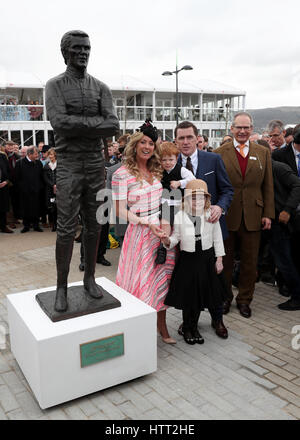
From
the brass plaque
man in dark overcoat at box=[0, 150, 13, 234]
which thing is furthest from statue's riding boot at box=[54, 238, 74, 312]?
man in dark overcoat at box=[0, 150, 13, 234]

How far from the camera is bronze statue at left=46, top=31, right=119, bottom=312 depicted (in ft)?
9.52

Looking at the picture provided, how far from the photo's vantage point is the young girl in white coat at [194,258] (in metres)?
3.46

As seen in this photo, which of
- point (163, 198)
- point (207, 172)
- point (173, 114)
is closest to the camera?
point (163, 198)

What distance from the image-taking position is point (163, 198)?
11.8ft

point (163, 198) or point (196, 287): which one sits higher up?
point (163, 198)

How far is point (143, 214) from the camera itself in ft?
11.5

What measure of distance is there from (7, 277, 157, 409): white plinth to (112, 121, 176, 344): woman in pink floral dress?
0.28 metres

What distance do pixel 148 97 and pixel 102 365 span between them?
24701 millimetres

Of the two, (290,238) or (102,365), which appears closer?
(102,365)

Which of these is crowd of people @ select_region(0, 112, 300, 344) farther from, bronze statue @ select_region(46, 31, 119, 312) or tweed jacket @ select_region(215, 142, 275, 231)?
bronze statue @ select_region(46, 31, 119, 312)

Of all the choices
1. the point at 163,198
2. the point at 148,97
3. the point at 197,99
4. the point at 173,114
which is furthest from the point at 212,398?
the point at 197,99

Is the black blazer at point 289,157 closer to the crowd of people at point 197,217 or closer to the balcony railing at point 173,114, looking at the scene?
the crowd of people at point 197,217

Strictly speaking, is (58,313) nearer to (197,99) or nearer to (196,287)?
(196,287)

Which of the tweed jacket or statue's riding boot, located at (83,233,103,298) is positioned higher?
the tweed jacket
